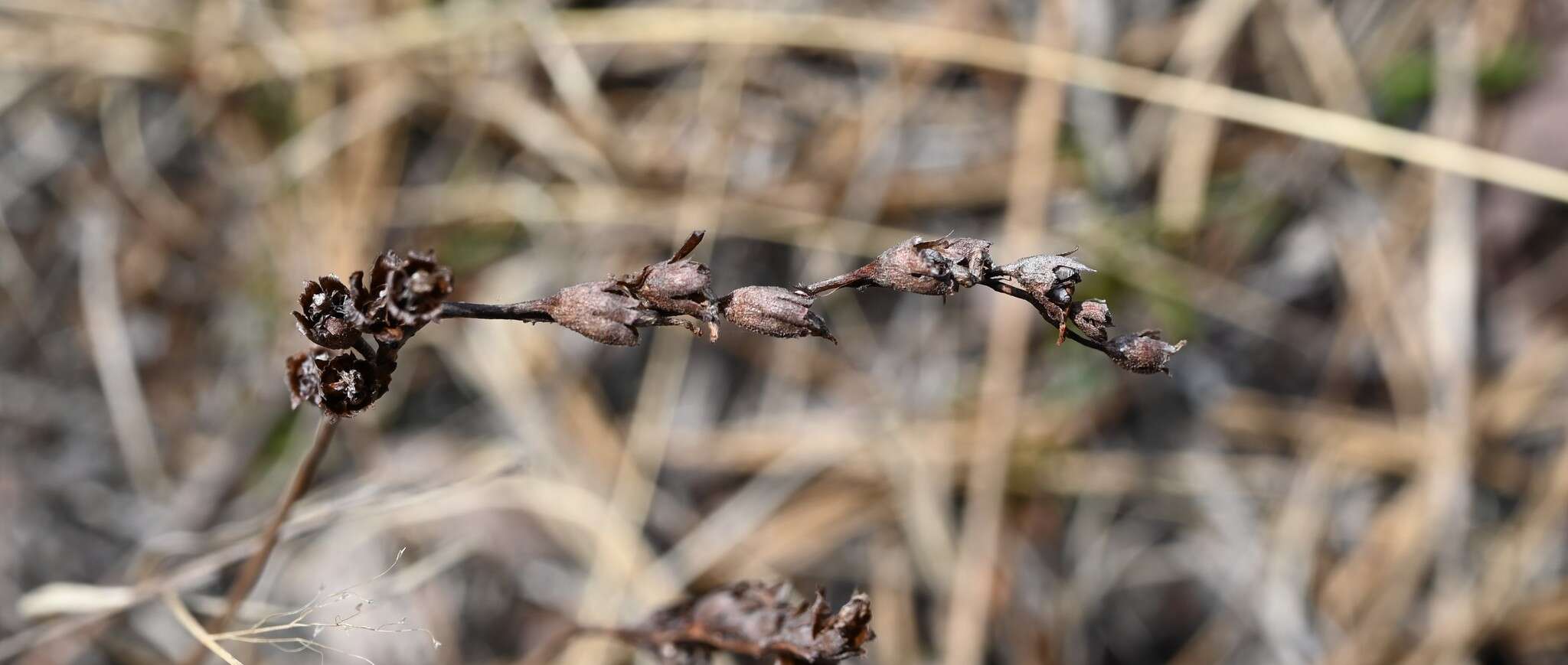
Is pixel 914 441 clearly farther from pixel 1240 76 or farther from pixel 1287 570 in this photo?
pixel 1240 76

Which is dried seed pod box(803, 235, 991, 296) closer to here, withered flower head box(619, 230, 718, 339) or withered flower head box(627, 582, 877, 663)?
withered flower head box(619, 230, 718, 339)

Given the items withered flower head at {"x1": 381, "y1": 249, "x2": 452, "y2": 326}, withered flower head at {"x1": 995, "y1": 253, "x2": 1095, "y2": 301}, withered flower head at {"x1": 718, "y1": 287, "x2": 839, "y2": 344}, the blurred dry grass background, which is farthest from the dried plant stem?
the blurred dry grass background

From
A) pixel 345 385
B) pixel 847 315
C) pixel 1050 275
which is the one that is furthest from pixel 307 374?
pixel 847 315

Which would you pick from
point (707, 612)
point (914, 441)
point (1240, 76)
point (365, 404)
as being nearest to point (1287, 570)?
point (914, 441)

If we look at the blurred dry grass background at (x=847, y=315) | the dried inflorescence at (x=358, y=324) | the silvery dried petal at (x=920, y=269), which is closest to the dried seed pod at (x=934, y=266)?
the silvery dried petal at (x=920, y=269)

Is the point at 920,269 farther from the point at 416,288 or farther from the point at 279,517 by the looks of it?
the point at 279,517

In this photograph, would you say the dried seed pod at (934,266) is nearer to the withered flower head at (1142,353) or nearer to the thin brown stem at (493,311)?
the withered flower head at (1142,353)
